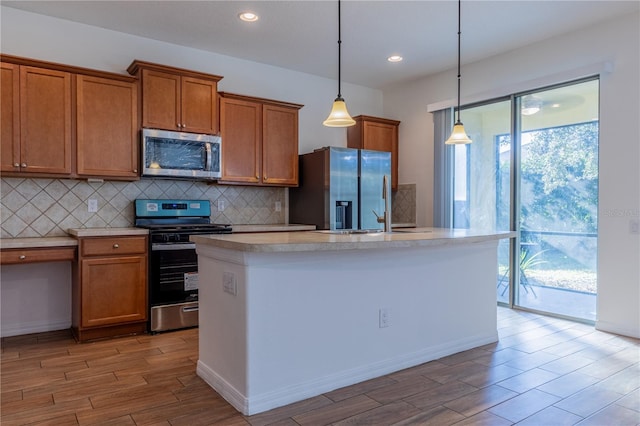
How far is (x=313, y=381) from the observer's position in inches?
97.2

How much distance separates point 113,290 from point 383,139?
3714mm

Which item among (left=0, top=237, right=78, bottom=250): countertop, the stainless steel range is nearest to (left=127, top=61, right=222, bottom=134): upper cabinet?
the stainless steel range

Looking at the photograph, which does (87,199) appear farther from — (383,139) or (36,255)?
(383,139)

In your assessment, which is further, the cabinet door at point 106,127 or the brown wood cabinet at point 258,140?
the brown wood cabinet at point 258,140

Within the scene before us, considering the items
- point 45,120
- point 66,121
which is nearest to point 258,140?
point 66,121

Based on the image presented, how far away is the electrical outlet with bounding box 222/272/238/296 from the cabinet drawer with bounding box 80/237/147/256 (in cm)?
155

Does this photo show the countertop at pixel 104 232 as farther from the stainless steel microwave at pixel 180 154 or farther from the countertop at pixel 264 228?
the countertop at pixel 264 228

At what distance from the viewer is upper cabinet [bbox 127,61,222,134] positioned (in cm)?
385

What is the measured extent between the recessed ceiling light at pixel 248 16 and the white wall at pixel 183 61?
1.00 metres

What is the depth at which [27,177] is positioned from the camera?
142 inches

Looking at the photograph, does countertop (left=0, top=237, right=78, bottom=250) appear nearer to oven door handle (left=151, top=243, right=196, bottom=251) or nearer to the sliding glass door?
oven door handle (left=151, top=243, right=196, bottom=251)

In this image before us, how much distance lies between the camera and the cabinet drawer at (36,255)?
3.17 m

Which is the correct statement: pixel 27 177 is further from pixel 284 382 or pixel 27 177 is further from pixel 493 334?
pixel 493 334

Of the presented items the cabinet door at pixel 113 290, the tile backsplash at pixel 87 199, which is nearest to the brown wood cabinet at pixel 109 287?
the cabinet door at pixel 113 290
